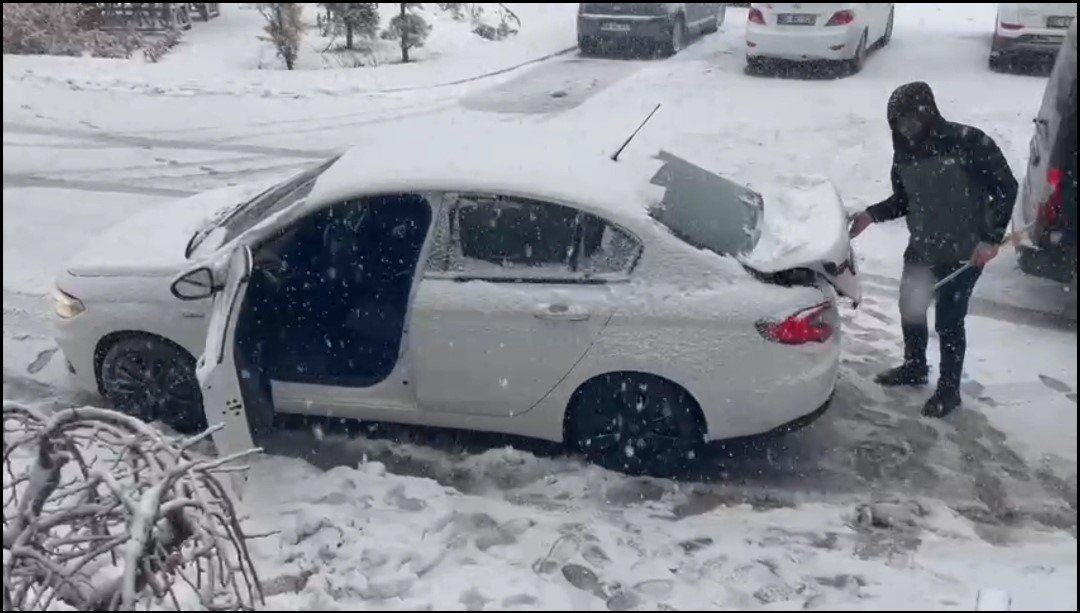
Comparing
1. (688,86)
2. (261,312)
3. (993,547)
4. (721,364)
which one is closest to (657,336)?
(721,364)

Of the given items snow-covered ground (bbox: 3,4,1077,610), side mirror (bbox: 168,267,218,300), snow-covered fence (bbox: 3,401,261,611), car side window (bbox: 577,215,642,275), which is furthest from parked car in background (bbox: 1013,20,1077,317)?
snow-covered fence (bbox: 3,401,261,611)

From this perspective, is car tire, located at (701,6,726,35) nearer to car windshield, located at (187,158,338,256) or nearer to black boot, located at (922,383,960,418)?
black boot, located at (922,383,960,418)

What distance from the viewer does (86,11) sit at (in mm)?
14797

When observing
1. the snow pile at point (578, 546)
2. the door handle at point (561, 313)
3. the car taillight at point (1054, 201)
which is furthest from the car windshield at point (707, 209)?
the car taillight at point (1054, 201)

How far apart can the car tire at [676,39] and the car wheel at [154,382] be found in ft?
39.3

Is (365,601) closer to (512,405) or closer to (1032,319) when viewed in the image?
(512,405)

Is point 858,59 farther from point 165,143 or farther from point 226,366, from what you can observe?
point 226,366

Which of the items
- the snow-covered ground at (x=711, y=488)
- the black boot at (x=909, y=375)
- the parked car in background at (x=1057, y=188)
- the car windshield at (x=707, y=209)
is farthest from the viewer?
the parked car in background at (x=1057, y=188)

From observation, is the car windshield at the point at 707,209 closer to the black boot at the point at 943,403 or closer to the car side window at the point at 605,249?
the car side window at the point at 605,249

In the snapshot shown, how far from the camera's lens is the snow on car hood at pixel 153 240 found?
4.86 metres

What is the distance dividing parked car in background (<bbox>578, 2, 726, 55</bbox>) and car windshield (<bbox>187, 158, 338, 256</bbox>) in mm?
10830

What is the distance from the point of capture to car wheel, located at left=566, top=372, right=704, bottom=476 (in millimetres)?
4465

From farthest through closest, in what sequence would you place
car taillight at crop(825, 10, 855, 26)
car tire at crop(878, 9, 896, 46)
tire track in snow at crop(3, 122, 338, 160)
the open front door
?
car tire at crop(878, 9, 896, 46) < car taillight at crop(825, 10, 855, 26) < tire track in snow at crop(3, 122, 338, 160) < the open front door

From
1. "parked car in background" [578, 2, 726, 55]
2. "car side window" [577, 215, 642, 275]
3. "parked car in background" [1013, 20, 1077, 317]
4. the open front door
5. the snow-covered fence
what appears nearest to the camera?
the snow-covered fence
